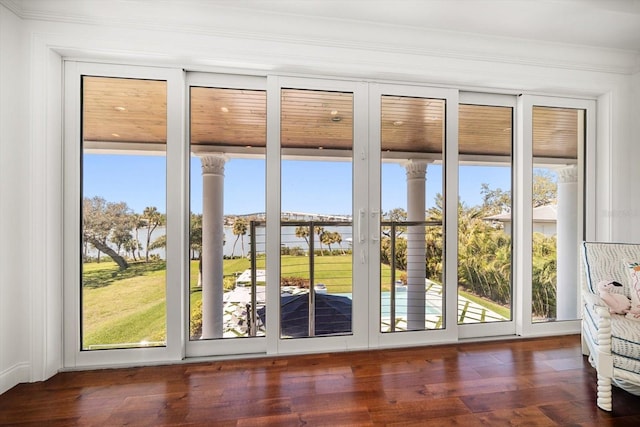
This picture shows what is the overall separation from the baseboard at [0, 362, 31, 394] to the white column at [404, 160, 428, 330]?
2710 mm

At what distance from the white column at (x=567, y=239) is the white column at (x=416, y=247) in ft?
4.33

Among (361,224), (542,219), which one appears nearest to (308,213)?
(361,224)

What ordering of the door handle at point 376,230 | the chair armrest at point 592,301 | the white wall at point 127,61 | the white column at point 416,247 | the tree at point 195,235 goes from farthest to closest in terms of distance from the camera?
1. the white column at point 416,247
2. the door handle at point 376,230
3. the tree at point 195,235
4. the white wall at point 127,61
5. the chair armrest at point 592,301

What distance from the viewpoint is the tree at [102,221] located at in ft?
6.89

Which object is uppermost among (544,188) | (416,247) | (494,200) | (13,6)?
(13,6)

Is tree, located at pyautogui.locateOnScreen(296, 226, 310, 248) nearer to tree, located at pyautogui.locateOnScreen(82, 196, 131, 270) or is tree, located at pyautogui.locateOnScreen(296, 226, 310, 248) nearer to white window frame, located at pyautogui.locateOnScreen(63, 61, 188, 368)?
white window frame, located at pyautogui.locateOnScreen(63, 61, 188, 368)

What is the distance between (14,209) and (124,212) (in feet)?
1.91

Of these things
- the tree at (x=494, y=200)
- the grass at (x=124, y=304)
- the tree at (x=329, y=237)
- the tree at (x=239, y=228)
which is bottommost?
the grass at (x=124, y=304)

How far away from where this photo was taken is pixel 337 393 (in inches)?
68.1

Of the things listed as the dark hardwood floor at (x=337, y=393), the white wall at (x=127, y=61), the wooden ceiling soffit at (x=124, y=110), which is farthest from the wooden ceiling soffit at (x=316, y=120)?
the dark hardwood floor at (x=337, y=393)

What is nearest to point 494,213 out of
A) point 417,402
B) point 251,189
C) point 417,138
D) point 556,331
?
point 417,138

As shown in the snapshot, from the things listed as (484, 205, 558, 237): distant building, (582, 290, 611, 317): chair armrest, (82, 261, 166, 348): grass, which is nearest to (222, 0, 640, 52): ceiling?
(484, 205, 558, 237): distant building

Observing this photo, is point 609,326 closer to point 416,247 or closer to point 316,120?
point 416,247

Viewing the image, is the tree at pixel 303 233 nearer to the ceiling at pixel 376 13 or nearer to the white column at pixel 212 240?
the white column at pixel 212 240
